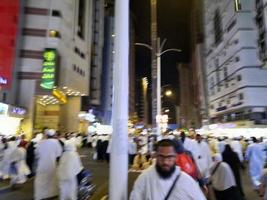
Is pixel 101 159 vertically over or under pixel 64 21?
under

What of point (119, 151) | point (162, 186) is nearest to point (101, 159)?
point (119, 151)

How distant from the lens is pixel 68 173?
7.62 metres

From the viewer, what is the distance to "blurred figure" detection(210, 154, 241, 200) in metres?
6.67

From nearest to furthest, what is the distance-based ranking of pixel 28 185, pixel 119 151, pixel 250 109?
pixel 119 151 < pixel 28 185 < pixel 250 109

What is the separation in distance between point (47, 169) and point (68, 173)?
1.22m

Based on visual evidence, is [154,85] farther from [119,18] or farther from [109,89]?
[109,89]

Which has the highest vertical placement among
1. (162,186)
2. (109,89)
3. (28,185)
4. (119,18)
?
(109,89)

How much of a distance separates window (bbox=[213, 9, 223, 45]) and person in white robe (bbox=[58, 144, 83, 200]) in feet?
222

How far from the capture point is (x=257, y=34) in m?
53.8

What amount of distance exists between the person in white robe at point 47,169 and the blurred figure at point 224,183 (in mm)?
4100

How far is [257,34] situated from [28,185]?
50560 millimetres

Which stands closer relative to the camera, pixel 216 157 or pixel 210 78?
pixel 216 157

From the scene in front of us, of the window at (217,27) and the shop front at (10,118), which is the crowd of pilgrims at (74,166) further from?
the window at (217,27)

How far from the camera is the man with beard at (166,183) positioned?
291 cm
